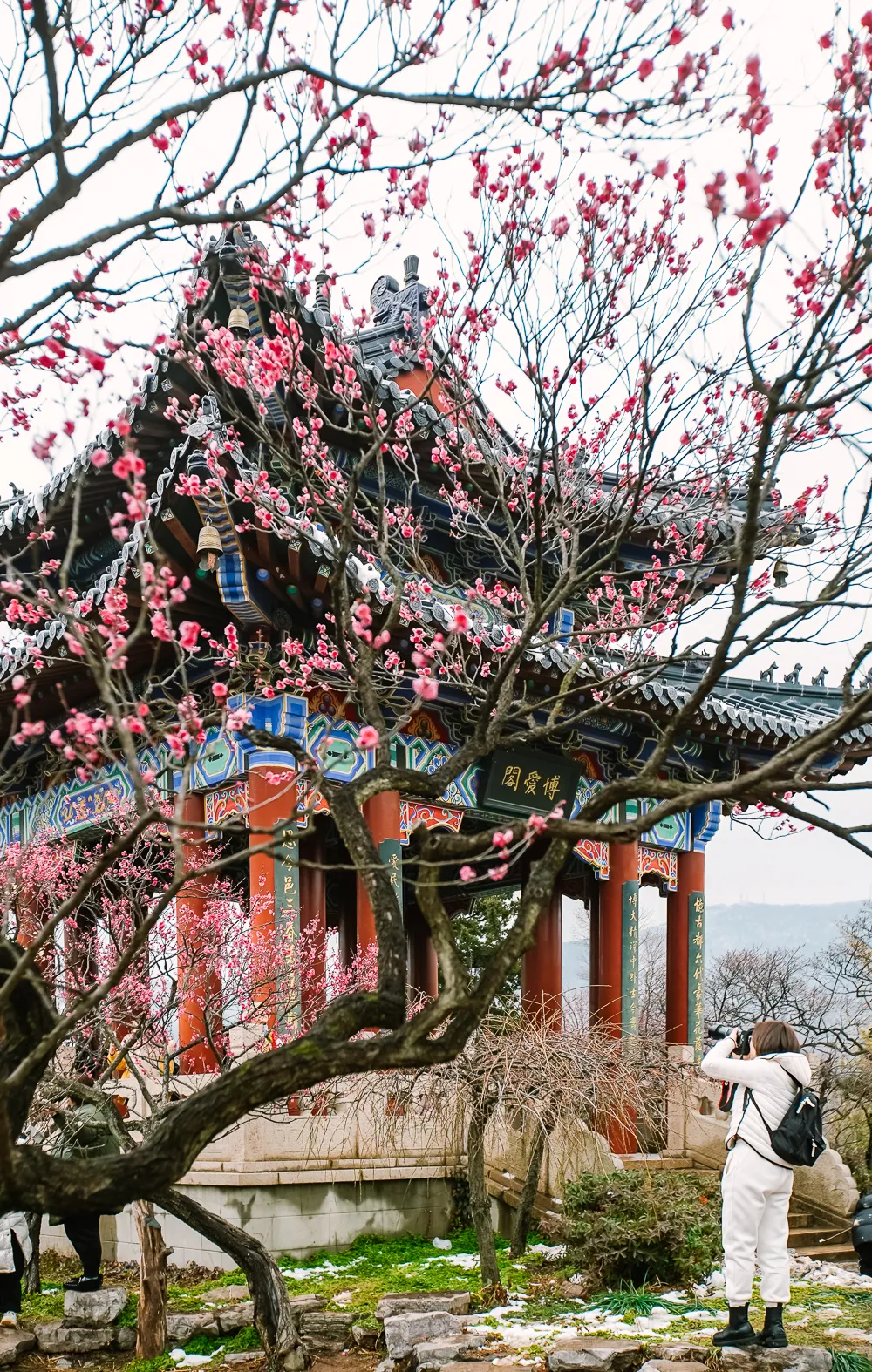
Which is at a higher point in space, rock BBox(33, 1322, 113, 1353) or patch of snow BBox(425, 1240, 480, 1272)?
rock BBox(33, 1322, 113, 1353)

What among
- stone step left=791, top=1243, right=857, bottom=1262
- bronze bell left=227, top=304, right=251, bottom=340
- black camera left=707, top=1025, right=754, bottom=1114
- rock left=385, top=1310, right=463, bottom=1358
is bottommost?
stone step left=791, top=1243, right=857, bottom=1262

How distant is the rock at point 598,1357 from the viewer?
6523 millimetres

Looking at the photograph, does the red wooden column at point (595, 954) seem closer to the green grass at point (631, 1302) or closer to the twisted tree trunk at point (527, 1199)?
the twisted tree trunk at point (527, 1199)

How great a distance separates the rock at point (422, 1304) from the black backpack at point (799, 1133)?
2705mm

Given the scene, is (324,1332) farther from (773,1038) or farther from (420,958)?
(420,958)

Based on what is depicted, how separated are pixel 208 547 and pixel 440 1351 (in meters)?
5.82

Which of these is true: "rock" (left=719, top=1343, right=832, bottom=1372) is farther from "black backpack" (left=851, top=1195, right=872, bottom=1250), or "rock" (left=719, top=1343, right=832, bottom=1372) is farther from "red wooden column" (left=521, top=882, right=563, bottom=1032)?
"red wooden column" (left=521, top=882, right=563, bottom=1032)

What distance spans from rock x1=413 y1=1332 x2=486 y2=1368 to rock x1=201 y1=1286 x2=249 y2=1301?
2.03 metres

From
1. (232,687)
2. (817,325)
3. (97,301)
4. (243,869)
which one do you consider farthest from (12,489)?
(817,325)

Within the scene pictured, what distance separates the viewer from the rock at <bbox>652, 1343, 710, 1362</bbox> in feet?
20.9

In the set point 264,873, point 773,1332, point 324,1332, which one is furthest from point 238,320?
point 773,1332

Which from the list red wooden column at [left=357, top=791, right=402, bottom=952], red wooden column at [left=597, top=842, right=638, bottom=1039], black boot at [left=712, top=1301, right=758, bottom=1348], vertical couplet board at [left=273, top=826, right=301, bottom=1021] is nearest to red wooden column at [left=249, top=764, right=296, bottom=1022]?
vertical couplet board at [left=273, top=826, right=301, bottom=1021]

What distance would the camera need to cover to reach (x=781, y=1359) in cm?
609

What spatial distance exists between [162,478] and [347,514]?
4.60 meters
